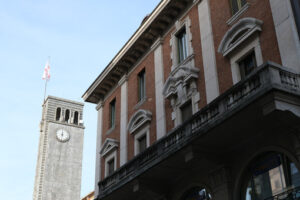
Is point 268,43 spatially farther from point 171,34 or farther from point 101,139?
point 101,139

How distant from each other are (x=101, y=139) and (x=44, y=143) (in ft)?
206

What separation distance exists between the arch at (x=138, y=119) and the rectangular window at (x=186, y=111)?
2.77 metres

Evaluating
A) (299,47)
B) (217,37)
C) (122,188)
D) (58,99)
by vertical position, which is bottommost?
(122,188)

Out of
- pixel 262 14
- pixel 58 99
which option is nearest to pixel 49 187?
pixel 58 99

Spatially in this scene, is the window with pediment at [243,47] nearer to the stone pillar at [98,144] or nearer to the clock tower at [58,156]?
the stone pillar at [98,144]

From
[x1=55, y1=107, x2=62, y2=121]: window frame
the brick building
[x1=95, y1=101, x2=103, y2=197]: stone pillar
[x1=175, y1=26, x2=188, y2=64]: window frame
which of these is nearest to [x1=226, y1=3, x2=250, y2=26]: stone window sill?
the brick building

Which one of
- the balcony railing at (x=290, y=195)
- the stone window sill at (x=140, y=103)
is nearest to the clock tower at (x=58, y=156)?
the stone window sill at (x=140, y=103)

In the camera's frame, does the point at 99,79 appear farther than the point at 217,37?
Yes

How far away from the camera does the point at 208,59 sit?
825 inches

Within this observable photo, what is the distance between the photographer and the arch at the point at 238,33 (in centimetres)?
1834

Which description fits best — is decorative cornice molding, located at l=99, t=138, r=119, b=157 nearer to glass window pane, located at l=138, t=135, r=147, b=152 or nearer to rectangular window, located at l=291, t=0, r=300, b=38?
glass window pane, located at l=138, t=135, r=147, b=152

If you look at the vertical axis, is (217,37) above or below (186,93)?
above

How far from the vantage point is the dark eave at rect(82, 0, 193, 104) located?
24.6 metres

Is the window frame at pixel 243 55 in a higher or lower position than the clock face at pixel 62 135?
lower
